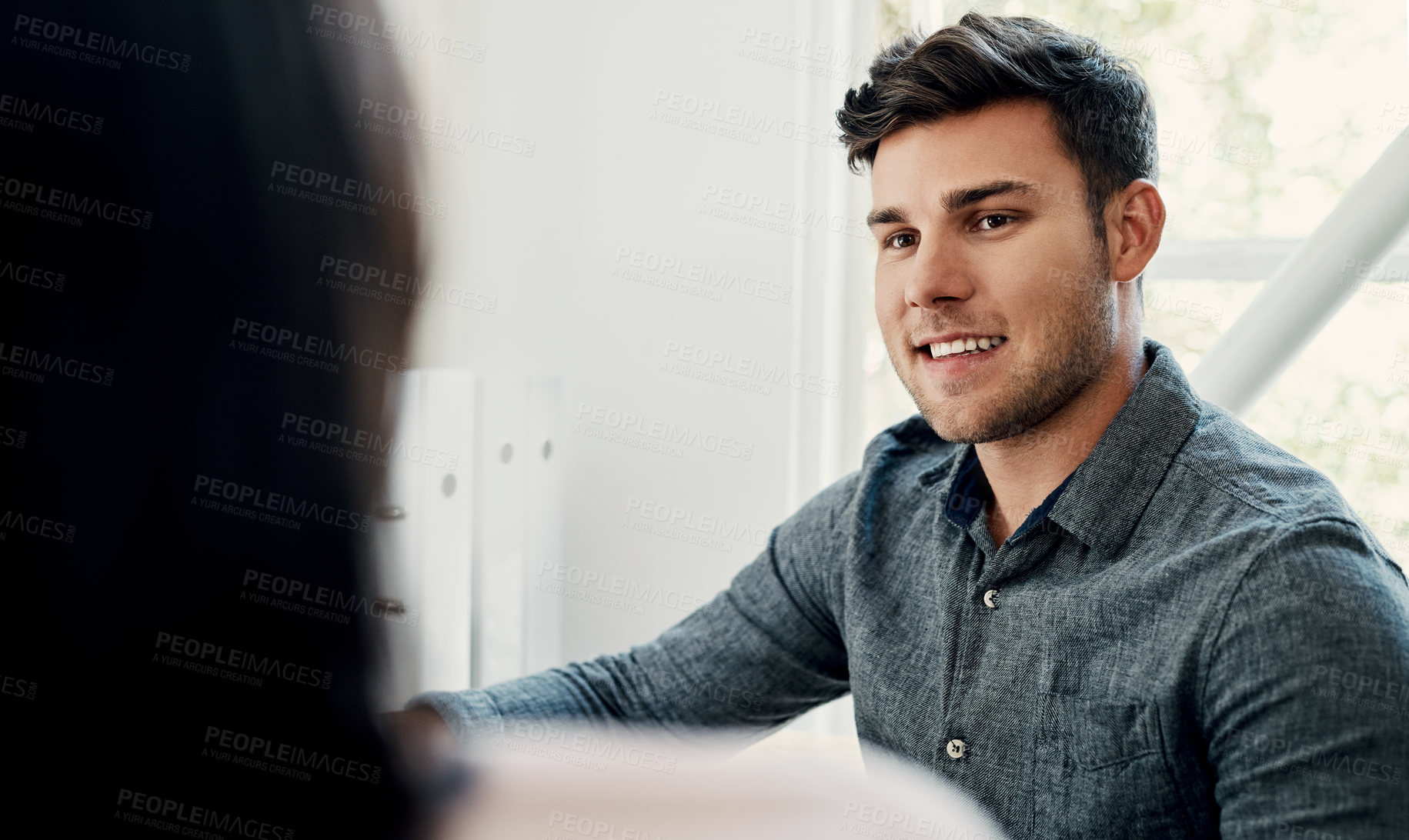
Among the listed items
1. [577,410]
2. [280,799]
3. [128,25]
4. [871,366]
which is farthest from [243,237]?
[871,366]

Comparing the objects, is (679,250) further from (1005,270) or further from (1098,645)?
(1098,645)

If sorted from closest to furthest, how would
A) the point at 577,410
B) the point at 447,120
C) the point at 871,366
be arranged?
the point at 447,120
the point at 577,410
the point at 871,366

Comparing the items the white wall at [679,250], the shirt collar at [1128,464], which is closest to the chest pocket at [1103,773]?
the shirt collar at [1128,464]

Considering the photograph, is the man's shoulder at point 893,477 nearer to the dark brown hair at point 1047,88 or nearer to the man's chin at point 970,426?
the man's chin at point 970,426

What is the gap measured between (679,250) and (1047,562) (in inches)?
36.8

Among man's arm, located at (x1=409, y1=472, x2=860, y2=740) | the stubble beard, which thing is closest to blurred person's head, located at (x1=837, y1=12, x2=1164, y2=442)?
the stubble beard

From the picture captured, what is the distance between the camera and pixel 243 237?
293mm

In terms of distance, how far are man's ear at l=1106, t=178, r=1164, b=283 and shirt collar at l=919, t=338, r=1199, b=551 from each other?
9 centimetres

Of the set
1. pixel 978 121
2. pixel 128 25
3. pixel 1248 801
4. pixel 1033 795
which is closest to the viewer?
pixel 128 25

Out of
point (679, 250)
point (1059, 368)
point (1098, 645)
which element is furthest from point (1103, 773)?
point (679, 250)

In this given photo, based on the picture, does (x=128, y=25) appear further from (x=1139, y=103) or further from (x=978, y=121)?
(x=1139, y=103)

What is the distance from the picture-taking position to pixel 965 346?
0.94 metres

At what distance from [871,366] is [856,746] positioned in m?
A: 0.69

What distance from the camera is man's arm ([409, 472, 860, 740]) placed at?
3.36 ft
